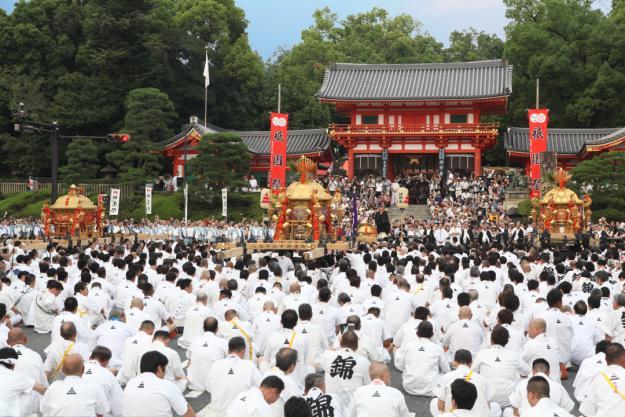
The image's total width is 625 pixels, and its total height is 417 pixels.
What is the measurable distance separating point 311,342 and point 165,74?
130ft

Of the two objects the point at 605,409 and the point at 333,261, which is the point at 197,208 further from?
the point at 605,409

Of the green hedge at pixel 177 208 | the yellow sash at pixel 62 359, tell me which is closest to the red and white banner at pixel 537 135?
the green hedge at pixel 177 208

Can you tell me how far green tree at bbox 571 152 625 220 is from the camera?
2997 cm

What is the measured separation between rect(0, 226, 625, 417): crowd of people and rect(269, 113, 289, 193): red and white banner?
1784 cm

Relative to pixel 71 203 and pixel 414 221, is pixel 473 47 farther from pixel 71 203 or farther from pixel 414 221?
pixel 71 203

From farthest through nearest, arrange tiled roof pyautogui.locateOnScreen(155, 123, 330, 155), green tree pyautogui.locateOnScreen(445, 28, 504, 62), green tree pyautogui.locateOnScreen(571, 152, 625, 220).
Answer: green tree pyautogui.locateOnScreen(445, 28, 504, 62) → tiled roof pyautogui.locateOnScreen(155, 123, 330, 155) → green tree pyautogui.locateOnScreen(571, 152, 625, 220)

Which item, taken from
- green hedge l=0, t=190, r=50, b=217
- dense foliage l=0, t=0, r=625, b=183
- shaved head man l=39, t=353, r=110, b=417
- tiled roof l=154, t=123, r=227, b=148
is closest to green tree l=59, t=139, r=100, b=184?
dense foliage l=0, t=0, r=625, b=183

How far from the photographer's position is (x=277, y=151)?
33875 millimetres

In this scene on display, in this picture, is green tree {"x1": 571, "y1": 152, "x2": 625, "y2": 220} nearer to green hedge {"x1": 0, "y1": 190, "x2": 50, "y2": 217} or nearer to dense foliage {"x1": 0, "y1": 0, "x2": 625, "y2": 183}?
dense foliage {"x1": 0, "y1": 0, "x2": 625, "y2": 183}

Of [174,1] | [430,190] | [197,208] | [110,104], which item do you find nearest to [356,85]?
[430,190]

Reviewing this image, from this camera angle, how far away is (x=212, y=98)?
48.5 m

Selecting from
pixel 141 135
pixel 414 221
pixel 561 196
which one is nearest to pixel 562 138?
pixel 414 221

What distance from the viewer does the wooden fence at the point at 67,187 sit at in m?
38.4

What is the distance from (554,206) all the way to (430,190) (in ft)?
42.0
